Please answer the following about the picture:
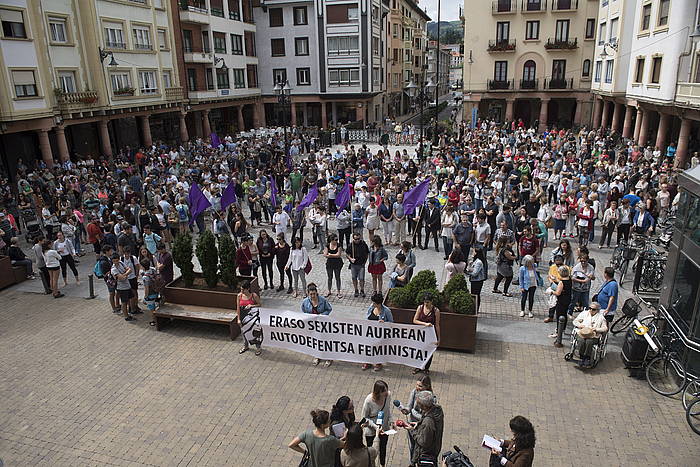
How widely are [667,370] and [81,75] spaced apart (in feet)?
104

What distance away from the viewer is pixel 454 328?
34.0 ft

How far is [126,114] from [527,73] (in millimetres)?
35167

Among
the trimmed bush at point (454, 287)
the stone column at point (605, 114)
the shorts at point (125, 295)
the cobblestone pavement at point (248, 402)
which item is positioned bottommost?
the cobblestone pavement at point (248, 402)

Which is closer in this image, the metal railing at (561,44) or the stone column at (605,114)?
the stone column at (605,114)

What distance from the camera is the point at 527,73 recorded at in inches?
1903

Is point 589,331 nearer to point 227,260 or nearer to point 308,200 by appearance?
point 227,260

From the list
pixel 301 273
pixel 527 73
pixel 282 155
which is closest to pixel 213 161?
pixel 282 155

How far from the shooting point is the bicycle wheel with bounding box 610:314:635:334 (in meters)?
10.7

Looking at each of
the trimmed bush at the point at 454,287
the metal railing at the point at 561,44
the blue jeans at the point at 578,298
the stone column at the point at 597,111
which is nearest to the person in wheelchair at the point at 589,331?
the blue jeans at the point at 578,298

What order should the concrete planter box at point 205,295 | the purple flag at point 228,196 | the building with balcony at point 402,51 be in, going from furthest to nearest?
the building with balcony at point 402,51 → the purple flag at point 228,196 → the concrete planter box at point 205,295

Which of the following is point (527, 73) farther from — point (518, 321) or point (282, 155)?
point (518, 321)

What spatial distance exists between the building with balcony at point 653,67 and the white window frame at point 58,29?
31.9m

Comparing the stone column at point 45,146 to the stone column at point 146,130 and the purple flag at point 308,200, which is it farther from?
the purple flag at point 308,200

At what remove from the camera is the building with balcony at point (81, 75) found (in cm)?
2550
